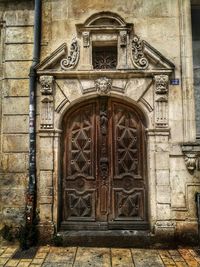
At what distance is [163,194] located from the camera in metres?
5.11

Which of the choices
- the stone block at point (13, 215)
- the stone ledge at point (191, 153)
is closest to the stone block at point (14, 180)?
the stone block at point (13, 215)

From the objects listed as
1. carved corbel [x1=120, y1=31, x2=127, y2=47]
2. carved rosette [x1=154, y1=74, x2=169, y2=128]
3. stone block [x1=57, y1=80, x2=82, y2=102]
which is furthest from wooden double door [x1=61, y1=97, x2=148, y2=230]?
carved corbel [x1=120, y1=31, x2=127, y2=47]

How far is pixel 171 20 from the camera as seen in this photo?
17.8ft

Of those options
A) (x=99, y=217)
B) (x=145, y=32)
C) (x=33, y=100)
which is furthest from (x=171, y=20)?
(x=99, y=217)

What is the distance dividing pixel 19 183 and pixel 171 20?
426cm

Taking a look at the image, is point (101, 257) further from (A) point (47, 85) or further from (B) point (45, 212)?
(A) point (47, 85)

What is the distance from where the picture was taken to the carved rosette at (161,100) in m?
5.21

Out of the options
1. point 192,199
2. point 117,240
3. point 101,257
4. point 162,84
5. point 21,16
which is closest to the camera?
point 101,257

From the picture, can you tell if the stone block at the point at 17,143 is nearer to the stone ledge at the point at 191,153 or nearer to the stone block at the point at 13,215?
the stone block at the point at 13,215

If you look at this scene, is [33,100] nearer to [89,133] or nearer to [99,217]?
[89,133]

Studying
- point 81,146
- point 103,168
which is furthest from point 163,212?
point 81,146

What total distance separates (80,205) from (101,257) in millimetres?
1112

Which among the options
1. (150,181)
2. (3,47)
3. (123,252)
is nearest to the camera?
(123,252)

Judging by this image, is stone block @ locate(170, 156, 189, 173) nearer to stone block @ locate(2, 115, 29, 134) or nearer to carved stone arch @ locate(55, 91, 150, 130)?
carved stone arch @ locate(55, 91, 150, 130)
